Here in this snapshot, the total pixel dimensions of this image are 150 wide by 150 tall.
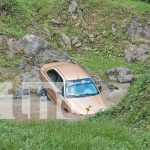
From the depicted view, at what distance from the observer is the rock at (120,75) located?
78.5 ft

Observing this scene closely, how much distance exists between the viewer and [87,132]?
900cm

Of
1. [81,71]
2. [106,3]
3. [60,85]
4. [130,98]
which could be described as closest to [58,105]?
[60,85]

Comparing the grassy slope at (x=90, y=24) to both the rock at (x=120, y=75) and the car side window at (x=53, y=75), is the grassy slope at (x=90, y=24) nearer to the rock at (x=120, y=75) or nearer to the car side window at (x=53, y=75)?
the rock at (x=120, y=75)

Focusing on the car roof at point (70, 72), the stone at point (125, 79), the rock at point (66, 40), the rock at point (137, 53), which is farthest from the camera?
the rock at point (66, 40)

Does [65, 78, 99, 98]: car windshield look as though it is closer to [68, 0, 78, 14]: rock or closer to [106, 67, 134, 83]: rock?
[106, 67, 134, 83]: rock

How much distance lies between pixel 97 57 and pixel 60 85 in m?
7.11

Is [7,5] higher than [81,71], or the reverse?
[7,5]

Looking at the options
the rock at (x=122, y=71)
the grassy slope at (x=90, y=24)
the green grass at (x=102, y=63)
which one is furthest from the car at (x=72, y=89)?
the grassy slope at (x=90, y=24)

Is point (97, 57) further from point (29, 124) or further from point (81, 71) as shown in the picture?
point (29, 124)

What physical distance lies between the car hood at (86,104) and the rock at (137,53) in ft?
26.4

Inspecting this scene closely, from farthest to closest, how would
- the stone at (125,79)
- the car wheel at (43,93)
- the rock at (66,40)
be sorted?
the rock at (66,40)
the stone at (125,79)
the car wheel at (43,93)

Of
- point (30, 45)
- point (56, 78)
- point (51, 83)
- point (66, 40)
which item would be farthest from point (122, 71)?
point (51, 83)

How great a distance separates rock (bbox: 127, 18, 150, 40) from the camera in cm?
2830

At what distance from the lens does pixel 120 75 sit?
24125 millimetres
